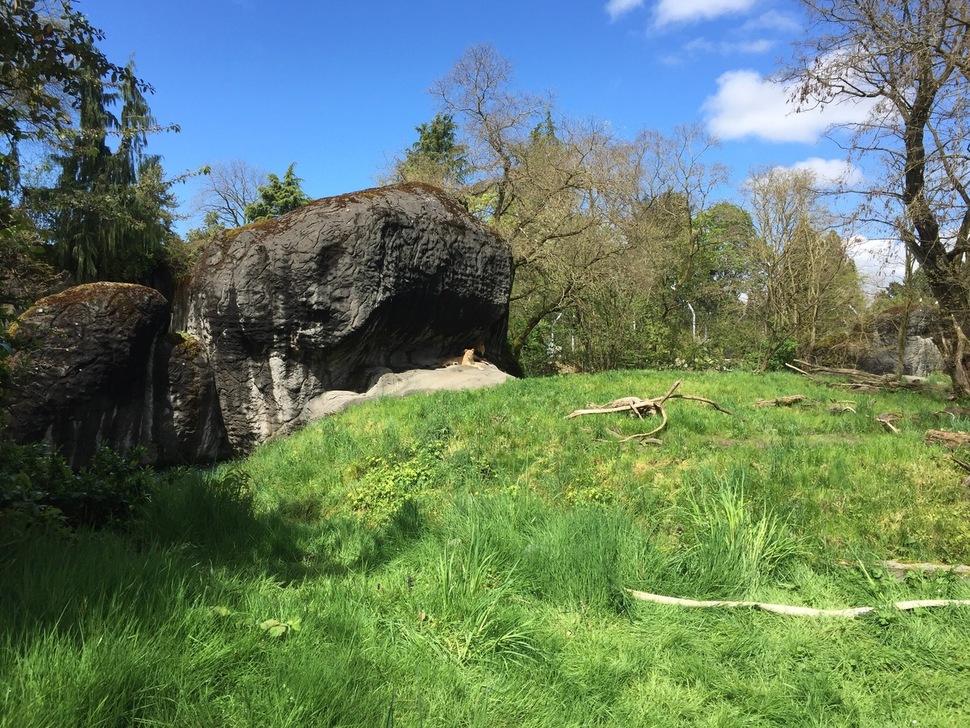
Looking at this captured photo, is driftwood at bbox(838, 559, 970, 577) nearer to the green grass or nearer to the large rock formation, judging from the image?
the green grass

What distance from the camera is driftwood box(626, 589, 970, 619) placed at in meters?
3.91

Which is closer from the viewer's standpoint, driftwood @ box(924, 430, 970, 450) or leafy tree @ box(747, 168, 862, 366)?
driftwood @ box(924, 430, 970, 450)

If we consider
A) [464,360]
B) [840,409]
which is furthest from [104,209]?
[840,409]

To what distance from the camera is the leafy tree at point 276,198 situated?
37500 mm

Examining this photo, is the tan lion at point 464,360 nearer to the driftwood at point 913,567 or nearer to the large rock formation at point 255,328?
the large rock formation at point 255,328

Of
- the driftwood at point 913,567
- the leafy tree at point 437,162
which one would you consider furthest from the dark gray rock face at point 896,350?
the driftwood at point 913,567

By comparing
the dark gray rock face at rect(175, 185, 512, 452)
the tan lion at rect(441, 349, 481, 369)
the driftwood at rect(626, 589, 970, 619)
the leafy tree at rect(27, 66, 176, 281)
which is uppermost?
the leafy tree at rect(27, 66, 176, 281)

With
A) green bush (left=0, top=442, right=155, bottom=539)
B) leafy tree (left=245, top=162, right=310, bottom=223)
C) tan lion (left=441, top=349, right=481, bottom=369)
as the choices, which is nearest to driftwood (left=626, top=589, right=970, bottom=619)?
green bush (left=0, top=442, right=155, bottom=539)

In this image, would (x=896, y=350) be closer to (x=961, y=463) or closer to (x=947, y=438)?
(x=947, y=438)

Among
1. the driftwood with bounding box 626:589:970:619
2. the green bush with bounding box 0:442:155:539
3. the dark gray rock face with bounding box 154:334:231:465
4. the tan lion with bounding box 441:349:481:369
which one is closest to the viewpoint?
the green bush with bounding box 0:442:155:539

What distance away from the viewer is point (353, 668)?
9.35ft

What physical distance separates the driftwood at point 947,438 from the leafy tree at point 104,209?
1428 centimetres

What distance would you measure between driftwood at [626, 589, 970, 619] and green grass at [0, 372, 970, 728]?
0.21ft

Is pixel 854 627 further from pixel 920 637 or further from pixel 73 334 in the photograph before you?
pixel 73 334
